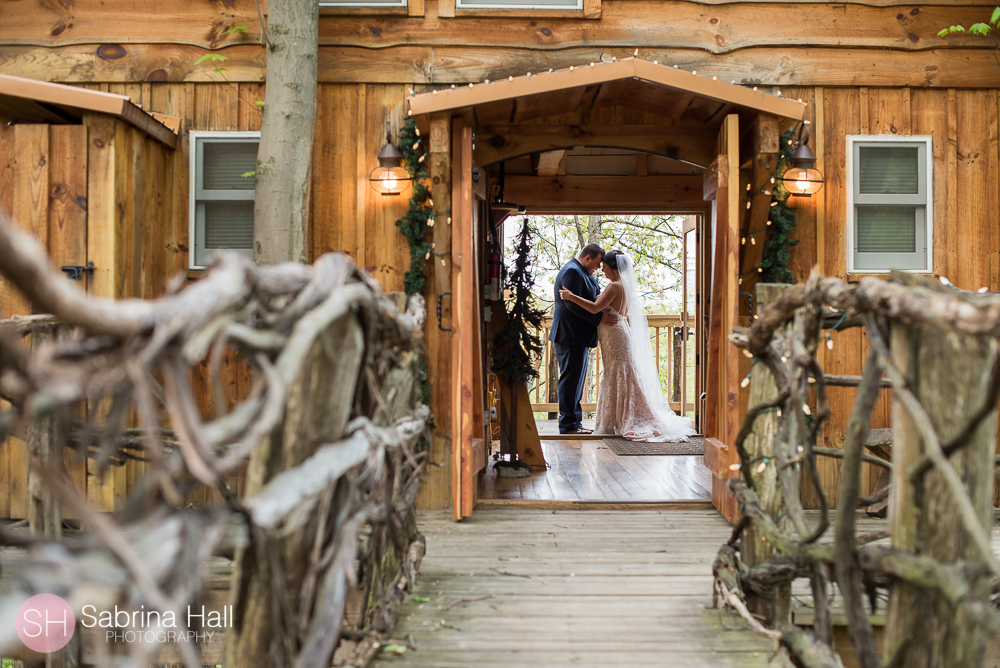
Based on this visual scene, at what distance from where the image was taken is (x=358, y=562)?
2393mm

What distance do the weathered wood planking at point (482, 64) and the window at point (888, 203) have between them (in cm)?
41

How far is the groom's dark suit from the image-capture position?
255 inches

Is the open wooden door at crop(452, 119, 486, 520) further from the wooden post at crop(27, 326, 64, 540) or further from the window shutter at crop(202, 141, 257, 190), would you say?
the wooden post at crop(27, 326, 64, 540)

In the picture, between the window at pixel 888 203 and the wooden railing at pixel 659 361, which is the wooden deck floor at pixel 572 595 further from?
the wooden railing at pixel 659 361

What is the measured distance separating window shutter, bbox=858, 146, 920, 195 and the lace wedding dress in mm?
2795

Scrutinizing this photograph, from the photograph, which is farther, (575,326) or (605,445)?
(575,326)

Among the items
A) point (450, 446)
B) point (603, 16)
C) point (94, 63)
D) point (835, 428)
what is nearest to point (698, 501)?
point (835, 428)

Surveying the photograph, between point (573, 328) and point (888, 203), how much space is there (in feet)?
9.97

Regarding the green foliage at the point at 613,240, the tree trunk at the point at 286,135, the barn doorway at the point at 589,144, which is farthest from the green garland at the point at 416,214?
the green foliage at the point at 613,240

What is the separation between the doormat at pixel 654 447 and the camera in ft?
18.3

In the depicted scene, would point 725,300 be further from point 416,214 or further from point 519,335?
point 416,214

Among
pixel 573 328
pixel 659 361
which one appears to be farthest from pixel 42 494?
pixel 659 361

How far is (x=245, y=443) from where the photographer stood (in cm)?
100

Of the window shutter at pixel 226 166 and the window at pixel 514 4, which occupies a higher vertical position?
the window at pixel 514 4
